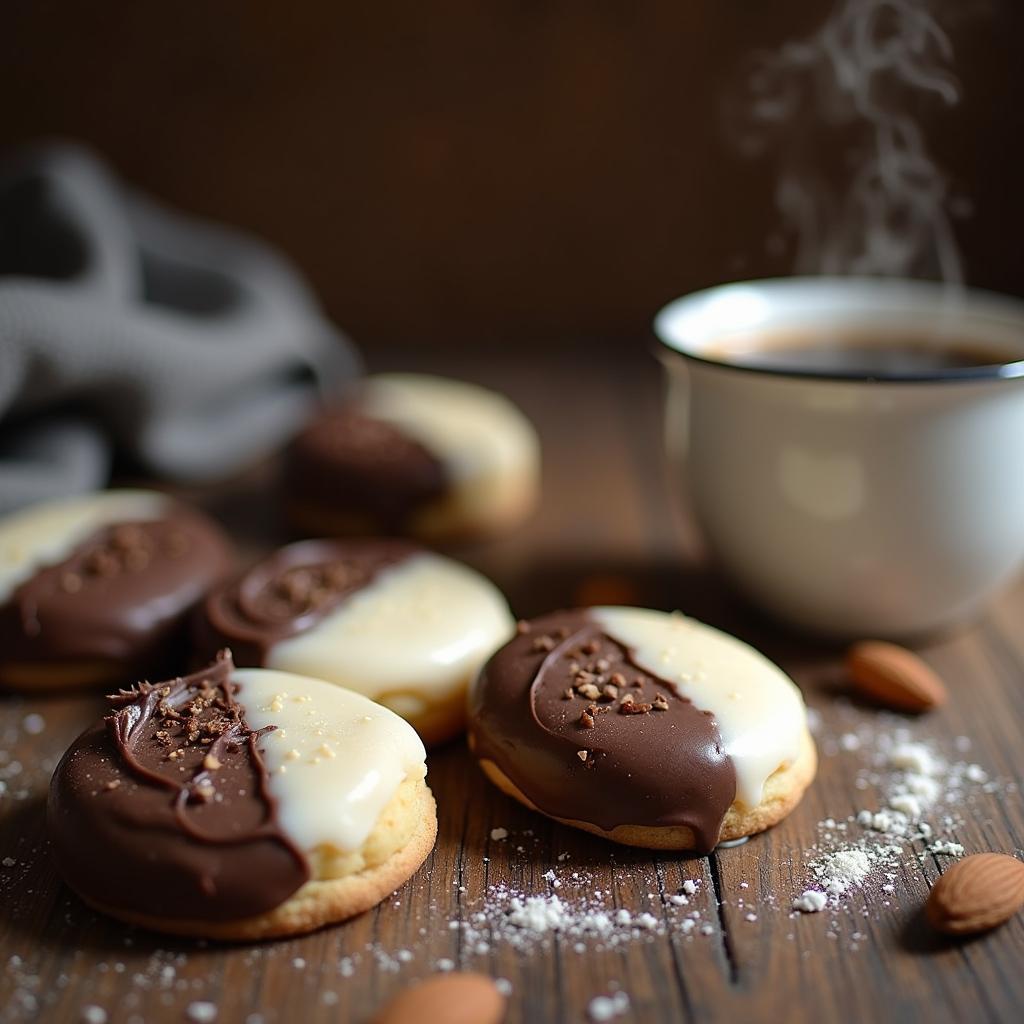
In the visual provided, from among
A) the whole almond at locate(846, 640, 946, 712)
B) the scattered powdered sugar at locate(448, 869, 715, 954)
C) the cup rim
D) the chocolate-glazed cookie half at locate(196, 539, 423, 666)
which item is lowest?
the whole almond at locate(846, 640, 946, 712)

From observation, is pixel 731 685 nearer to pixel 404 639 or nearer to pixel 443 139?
pixel 404 639

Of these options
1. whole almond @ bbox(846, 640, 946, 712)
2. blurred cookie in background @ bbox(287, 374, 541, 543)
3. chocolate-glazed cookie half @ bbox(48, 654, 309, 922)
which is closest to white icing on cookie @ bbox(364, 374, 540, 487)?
blurred cookie in background @ bbox(287, 374, 541, 543)

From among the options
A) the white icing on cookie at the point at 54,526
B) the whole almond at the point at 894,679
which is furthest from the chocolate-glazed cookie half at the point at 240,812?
the whole almond at the point at 894,679

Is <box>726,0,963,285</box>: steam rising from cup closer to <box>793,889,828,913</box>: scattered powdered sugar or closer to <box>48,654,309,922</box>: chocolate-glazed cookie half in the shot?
<box>793,889,828,913</box>: scattered powdered sugar

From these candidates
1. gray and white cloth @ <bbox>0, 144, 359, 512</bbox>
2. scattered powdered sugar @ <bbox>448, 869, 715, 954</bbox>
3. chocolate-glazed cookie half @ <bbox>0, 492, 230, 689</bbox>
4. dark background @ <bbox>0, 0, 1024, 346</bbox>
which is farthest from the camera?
dark background @ <bbox>0, 0, 1024, 346</bbox>

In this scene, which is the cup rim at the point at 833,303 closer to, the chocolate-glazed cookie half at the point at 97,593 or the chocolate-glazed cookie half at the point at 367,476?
the chocolate-glazed cookie half at the point at 367,476

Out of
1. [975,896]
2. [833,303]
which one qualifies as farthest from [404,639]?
[833,303]
